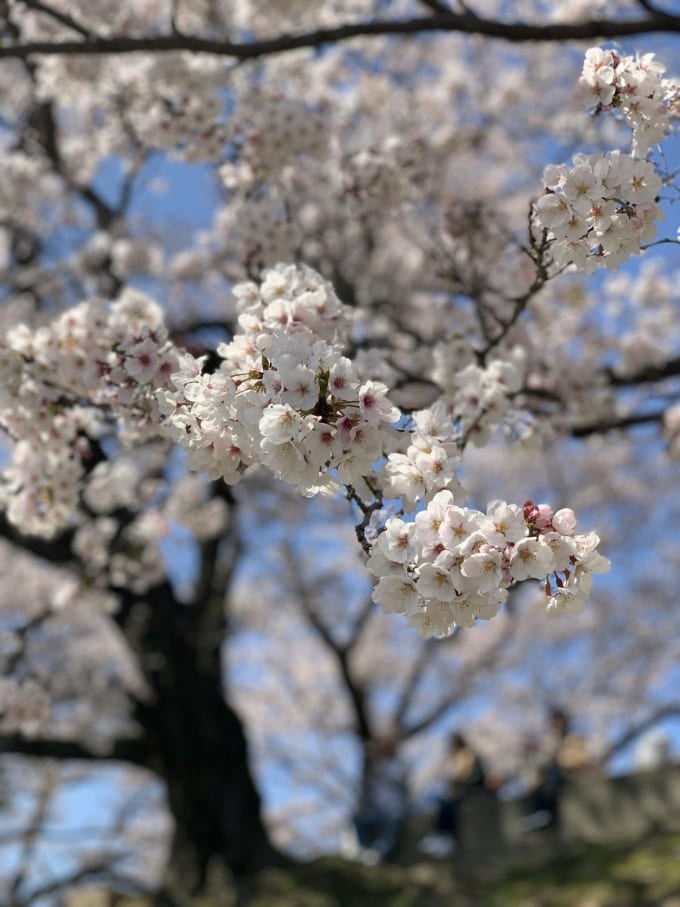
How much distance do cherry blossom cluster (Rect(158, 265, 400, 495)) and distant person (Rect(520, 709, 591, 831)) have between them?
27.0 ft

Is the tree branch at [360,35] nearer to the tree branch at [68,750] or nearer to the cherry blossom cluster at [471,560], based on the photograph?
the cherry blossom cluster at [471,560]

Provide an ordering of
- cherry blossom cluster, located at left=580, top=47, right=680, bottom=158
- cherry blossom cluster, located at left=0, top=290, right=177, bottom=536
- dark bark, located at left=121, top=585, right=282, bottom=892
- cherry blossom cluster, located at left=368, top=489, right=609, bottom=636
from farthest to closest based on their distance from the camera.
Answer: dark bark, located at left=121, top=585, right=282, bottom=892 < cherry blossom cluster, located at left=0, top=290, right=177, bottom=536 < cherry blossom cluster, located at left=580, top=47, right=680, bottom=158 < cherry blossom cluster, located at left=368, top=489, right=609, bottom=636

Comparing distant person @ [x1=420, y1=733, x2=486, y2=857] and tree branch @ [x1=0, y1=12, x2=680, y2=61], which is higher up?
tree branch @ [x1=0, y1=12, x2=680, y2=61]

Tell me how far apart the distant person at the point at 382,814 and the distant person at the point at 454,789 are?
15.8 inches

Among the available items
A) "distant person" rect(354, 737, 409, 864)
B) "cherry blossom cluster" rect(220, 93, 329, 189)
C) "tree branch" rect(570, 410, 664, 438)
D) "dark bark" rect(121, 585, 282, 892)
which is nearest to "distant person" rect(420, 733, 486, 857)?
"distant person" rect(354, 737, 409, 864)

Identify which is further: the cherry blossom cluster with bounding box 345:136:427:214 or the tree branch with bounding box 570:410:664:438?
the cherry blossom cluster with bounding box 345:136:427:214

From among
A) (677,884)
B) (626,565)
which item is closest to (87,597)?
(677,884)

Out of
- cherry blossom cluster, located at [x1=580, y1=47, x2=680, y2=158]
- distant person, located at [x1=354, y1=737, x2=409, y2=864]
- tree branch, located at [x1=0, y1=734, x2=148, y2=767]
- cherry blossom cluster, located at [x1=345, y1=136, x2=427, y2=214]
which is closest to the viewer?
cherry blossom cluster, located at [x1=580, y1=47, x2=680, y2=158]

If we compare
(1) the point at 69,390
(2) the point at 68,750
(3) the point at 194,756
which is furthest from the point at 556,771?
(1) the point at 69,390

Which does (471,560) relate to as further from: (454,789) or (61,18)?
(454,789)

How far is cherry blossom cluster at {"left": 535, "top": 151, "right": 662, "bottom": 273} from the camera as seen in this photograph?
246cm

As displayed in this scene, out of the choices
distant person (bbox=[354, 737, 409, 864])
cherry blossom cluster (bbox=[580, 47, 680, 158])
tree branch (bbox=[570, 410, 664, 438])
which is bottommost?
distant person (bbox=[354, 737, 409, 864])

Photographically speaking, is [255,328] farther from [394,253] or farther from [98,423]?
[394,253]

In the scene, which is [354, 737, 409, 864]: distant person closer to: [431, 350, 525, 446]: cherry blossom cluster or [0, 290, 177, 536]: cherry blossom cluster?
[0, 290, 177, 536]: cherry blossom cluster
